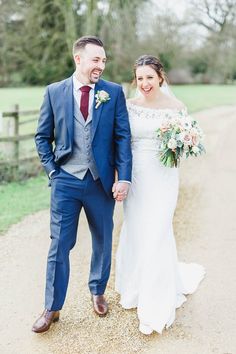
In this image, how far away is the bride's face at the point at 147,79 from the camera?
3.79 meters

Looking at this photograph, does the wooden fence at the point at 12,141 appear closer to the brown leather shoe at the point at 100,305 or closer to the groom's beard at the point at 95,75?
the brown leather shoe at the point at 100,305

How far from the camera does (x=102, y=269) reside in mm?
3945

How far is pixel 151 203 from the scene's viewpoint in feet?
12.7

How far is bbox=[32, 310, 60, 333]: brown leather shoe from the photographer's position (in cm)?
363

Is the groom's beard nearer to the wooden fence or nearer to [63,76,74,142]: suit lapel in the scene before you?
[63,76,74,142]: suit lapel

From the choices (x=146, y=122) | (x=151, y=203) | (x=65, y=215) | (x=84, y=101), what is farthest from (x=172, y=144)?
Answer: (x=65, y=215)

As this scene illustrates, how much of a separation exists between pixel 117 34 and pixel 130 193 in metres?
15.7

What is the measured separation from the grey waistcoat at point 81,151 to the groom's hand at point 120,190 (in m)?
0.17

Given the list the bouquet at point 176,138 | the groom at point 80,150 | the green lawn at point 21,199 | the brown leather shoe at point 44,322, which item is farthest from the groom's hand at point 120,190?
the green lawn at point 21,199

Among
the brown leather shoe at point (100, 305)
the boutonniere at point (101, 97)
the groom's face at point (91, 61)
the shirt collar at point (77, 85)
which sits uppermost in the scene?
the groom's face at point (91, 61)

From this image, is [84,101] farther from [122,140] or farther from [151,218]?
[151,218]

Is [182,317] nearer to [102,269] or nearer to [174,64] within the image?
[102,269]

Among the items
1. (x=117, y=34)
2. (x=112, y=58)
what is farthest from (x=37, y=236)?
(x=112, y=58)

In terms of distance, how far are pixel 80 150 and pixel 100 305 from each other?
1.32 meters
